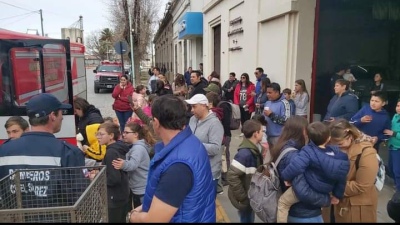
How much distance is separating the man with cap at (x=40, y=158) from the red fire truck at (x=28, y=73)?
2771 mm

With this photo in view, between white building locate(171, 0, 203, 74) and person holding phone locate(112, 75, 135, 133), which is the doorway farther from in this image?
person holding phone locate(112, 75, 135, 133)

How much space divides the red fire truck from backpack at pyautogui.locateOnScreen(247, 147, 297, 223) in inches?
131

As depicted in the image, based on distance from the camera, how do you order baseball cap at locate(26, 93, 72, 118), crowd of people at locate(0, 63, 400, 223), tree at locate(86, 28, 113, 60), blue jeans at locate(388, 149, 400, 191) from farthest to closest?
1. tree at locate(86, 28, 113, 60)
2. blue jeans at locate(388, 149, 400, 191)
3. baseball cap at locate(26, 93, 72, 118)
4. crowd of people at locate(0, 63, 400, 223)

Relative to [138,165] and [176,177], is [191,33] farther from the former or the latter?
[176,177]

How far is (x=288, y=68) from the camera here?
285 inches

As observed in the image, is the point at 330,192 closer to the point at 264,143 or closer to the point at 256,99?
Answer: the point at 264,143

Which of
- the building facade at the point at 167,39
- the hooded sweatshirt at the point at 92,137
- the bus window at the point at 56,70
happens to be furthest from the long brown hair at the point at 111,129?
the building facade at the point at 167,39

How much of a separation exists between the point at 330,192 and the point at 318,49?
4.50 m

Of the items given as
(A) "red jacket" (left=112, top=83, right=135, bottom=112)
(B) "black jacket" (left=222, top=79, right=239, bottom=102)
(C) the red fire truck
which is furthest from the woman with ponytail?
(B) "black jacket" (left=222, top=79, right=239, bottom=102)

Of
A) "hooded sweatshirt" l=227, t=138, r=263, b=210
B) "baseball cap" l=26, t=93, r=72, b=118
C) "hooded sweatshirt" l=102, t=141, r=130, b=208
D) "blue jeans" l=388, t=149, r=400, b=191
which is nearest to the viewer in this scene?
"baseball cap" l=26, t=93, r=72, b=118

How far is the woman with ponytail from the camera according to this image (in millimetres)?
3537

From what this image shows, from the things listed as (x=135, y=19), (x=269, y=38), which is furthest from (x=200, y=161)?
(x=135, y=19)

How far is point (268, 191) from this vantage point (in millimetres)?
2975

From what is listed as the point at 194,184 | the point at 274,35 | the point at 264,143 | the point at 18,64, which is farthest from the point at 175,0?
the point at 194,184
